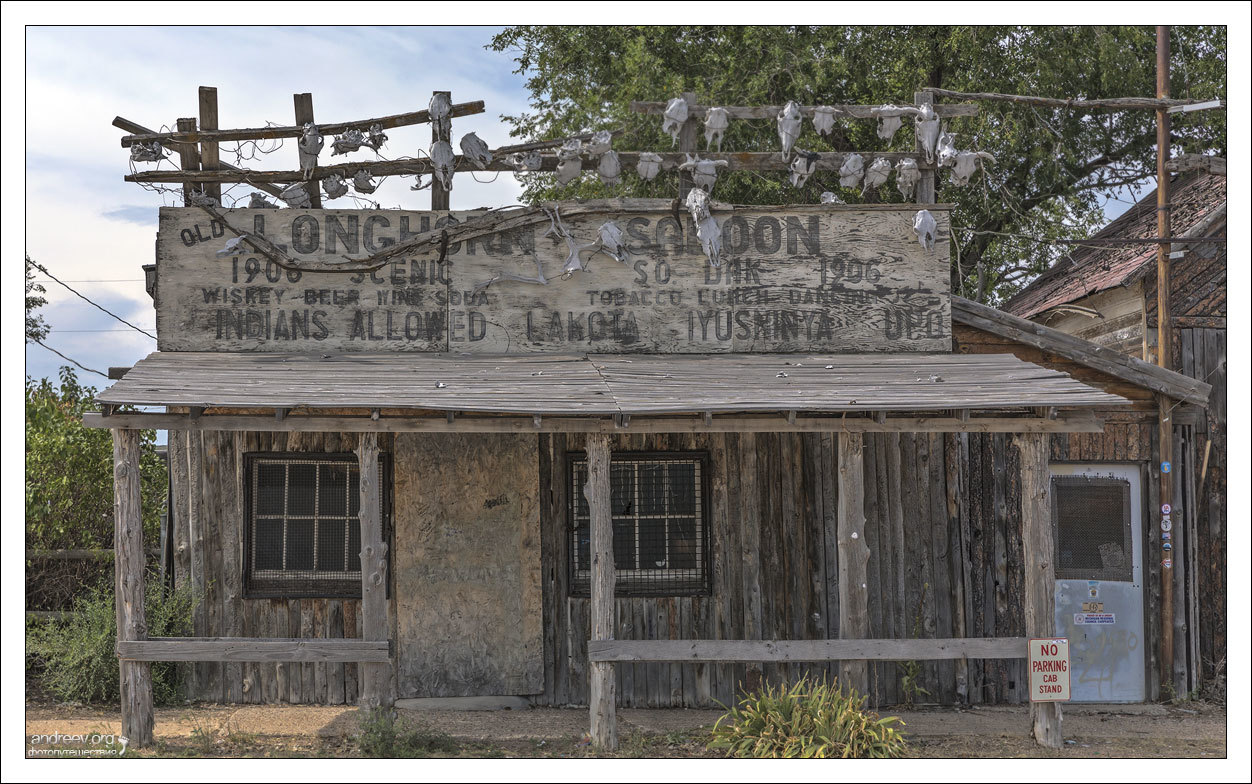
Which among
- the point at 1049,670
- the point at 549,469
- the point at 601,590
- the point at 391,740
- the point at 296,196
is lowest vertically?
the point at 391,740

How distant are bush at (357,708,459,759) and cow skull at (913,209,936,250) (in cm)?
599

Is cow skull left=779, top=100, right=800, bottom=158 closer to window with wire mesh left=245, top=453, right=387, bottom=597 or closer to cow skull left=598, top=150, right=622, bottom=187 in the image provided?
cow skull left=598, top=150, right=622, bottom=187

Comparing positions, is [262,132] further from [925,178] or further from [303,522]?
[925,178]

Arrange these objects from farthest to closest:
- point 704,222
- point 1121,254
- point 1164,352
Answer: point 1121,254
point 1164,352
point 704,222

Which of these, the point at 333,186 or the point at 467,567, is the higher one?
the point at 333,186

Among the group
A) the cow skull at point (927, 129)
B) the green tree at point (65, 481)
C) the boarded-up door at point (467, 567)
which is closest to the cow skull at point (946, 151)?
the cow skull at point (927, 129)

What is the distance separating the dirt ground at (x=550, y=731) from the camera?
7945mm

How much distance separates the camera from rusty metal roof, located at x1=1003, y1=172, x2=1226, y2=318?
1272cm

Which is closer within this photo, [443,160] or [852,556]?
[852,556]

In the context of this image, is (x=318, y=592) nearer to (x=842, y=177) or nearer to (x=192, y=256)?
(x=192, y=256)

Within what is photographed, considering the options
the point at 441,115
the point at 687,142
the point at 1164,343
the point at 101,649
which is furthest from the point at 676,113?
the point at 101,649

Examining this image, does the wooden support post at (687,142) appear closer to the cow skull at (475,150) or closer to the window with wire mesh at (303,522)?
the cow skull at (475,150)

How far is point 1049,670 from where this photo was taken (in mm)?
8086

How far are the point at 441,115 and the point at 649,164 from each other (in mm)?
1970
